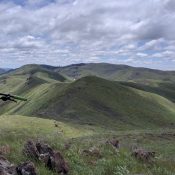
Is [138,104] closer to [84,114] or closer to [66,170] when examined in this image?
[84,114]

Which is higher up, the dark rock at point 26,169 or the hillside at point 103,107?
the dark rock at point 26,169

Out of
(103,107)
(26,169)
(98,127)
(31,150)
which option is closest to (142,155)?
(31,150)

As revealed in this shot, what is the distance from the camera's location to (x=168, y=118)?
15438cm

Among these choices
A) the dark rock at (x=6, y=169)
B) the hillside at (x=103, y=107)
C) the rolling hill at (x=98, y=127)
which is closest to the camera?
the dark rock at (x=6, y=169)

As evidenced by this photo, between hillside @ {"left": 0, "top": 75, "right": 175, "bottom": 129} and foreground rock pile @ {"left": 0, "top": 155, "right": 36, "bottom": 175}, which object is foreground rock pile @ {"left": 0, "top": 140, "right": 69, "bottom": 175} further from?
hillside @ {"left": 0, "top": 75, "right": 175, "bottom": 129}

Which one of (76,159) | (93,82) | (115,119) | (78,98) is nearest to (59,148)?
(76,159)

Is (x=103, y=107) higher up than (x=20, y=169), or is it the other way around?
(x=20, y=169)

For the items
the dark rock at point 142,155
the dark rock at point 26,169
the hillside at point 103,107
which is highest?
the dark rock at point 26,169

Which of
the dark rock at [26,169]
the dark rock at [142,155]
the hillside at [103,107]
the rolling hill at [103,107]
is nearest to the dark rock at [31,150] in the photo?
the dark rock at [26,169]

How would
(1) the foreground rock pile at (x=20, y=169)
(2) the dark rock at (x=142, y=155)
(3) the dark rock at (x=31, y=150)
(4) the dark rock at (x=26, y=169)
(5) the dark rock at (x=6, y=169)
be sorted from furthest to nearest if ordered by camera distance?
(2) the dark rock at (x=142, y=155)
(3) the dark rock at (x=31, y=150)
(4) the dark rock at (x=26, y=169)
(1) the foreground rock pile at (x=20, y=169)
(5) the dark rock at (x=6, y=169)

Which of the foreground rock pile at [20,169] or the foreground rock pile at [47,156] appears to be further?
the foreground rock pile at [47,156]

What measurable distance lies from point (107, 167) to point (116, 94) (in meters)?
154

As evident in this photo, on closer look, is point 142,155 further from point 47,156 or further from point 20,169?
point 20,169

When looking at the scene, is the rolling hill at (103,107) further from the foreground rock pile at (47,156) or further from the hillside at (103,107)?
the foreground rock pile at (47,156)
